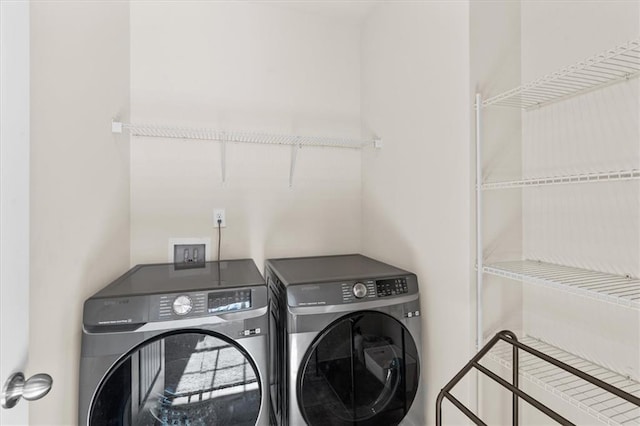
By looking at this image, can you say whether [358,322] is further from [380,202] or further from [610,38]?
[610,38]

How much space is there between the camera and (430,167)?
149 cm

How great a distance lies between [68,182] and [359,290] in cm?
118

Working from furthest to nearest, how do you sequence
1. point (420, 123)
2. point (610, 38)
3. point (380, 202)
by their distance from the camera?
point (380, 202) → point (420, 123) → point (610, 38)

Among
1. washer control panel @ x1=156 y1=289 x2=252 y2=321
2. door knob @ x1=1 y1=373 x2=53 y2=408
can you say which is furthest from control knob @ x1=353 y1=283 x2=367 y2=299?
door knob @ x1=1 y1=373 x2=53 y2=408

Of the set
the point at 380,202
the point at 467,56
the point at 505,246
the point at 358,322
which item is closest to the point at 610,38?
the point at 467,56

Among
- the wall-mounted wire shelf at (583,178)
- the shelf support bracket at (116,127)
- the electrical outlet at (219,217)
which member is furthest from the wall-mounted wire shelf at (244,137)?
the wall-mounted wire shelf at (583,178)

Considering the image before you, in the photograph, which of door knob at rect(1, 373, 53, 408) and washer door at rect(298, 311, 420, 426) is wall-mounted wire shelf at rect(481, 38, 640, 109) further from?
door knob at rect(1, 373, 53, 408)

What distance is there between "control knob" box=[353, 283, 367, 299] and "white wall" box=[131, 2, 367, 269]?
777 millimetres

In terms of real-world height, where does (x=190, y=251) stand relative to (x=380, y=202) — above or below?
below

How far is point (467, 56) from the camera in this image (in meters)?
1.27

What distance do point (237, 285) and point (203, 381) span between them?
0.37 metres

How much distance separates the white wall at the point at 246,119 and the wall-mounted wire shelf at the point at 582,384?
1.22 meters

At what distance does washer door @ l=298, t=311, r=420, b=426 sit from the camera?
4.28ft

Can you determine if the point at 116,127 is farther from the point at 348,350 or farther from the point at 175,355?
the point at 348,350
